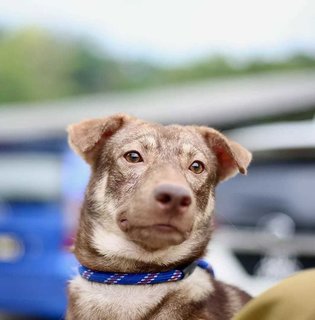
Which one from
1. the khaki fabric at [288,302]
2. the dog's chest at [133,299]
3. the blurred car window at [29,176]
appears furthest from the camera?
the blurred car window at [29,176]

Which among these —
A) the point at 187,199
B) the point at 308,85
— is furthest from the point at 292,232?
the point at 308,85

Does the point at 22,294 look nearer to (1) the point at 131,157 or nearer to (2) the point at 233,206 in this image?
(2) the point at 233,206

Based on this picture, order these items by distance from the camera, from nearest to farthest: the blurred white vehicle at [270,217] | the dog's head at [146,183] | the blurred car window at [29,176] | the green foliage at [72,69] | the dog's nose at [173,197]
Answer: the dog's nose at [173,197]
the dog's head at [146,183]
the blurred white vehicle at [270,217]
the blurred car window at [29,176]
the green foliage at [72,69]

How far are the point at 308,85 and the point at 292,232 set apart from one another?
46.3 ft

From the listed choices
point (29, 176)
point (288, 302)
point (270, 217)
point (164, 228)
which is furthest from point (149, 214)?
point (29, 176)

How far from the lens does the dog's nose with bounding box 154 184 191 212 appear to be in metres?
3.55

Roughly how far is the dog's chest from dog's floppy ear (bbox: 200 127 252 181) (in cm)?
57

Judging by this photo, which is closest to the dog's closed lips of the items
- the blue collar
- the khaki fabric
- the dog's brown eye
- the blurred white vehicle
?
the blue collar

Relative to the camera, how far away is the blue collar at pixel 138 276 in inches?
151

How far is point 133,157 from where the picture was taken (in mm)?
4086

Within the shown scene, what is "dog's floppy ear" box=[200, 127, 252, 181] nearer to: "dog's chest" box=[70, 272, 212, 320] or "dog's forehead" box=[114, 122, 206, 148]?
"dog's forehead" box=[114, 122, 206, 148]

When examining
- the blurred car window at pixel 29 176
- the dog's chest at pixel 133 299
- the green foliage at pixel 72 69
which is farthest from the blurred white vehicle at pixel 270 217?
the green foliage at pixel 72 69

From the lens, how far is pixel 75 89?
54.2 metres

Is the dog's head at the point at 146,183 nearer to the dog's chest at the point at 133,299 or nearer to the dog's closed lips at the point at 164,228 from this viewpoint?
the dog's closed lips at the point at 164,228
